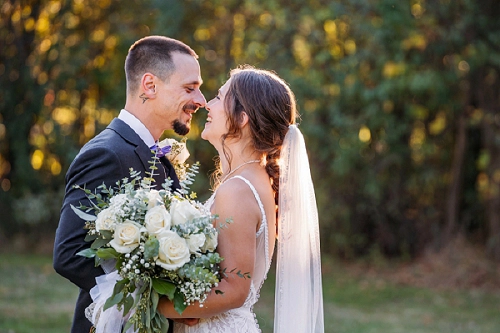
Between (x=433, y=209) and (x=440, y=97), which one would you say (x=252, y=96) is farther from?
(x=433, y=209)

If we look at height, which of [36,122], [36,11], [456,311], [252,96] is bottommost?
[252,96]

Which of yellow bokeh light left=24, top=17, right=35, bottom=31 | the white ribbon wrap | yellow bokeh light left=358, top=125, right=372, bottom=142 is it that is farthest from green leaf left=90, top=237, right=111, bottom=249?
yellow bokeh light left=24, top=17, right=35, bottom=31

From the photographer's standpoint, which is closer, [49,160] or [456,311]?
[456,311]

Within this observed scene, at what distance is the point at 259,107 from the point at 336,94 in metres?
8.31

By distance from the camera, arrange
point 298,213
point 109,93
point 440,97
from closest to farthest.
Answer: point 298,213 → point 440,97 → point 109,93

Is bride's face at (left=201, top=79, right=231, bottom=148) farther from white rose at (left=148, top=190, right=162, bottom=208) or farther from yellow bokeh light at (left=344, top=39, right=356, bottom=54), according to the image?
yellow bokeh light at (left=344, top=39, right=356, bottom=54)

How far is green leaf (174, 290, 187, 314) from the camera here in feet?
9.10

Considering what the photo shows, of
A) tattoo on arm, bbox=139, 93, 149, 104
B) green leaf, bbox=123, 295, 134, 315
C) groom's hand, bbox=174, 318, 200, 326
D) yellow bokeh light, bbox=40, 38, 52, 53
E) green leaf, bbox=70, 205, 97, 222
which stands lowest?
green leaf, bbox=123, 295, 134, 315

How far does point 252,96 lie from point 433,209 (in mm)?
9520

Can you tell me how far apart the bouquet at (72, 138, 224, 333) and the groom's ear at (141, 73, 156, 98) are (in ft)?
3.39

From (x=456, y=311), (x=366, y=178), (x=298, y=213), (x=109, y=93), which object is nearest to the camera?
(x=298, y=213)

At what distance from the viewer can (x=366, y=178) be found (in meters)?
11.9

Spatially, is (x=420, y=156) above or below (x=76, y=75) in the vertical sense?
below

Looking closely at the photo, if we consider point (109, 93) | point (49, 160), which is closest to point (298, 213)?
point (109, 93)
